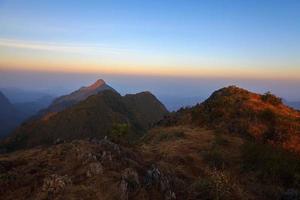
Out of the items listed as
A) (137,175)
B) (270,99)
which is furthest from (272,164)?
(270,99)

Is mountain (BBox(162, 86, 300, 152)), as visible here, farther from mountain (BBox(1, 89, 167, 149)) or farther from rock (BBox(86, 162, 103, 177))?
mountain (BBox(1, 89, 167, 149))

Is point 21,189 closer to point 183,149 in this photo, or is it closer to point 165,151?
point 165,151

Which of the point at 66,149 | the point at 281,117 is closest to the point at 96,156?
the point at 66,149

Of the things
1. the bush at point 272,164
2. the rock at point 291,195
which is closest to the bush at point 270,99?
the bush at point 272,164

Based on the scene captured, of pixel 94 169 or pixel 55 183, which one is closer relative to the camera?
pixel 55 183

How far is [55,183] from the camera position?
39.2 ft

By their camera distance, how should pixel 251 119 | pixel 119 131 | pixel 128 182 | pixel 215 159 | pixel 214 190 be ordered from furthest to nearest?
pixel 119 131 → pixel 251 119 → pixel 215 159 → pixel 214 190 → pixel 128 182

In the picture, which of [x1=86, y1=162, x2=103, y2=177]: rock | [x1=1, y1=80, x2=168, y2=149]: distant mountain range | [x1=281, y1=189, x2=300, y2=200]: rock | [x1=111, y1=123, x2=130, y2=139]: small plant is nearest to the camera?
[x1=86, y1=162, x2=103, y2=177]: rock

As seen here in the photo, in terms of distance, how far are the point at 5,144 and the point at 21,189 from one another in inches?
5166

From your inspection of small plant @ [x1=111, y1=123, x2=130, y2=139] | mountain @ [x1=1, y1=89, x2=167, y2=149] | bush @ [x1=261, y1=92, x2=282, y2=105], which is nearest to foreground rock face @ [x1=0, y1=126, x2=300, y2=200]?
small plant @ [x1=111, y1=123, x2=130, y2=139]

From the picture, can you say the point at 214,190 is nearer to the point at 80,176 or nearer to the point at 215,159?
the point at 80,176

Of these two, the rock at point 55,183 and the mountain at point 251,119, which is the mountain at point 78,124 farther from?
the rock at point 55,183

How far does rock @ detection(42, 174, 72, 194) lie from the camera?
1171 centimetres

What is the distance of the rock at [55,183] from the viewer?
1171 centimetres
